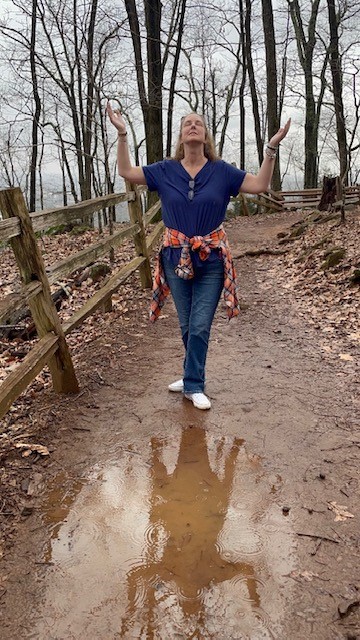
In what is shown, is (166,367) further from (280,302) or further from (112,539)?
(280,302)

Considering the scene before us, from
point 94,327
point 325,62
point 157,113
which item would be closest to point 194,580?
point 94,327

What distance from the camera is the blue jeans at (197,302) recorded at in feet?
11.4

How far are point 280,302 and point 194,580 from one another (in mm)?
4890

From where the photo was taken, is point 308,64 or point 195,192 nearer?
point 195,192

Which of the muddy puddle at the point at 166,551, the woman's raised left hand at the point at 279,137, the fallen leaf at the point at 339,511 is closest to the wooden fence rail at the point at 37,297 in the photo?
the muddy puddle at the point at 166,551

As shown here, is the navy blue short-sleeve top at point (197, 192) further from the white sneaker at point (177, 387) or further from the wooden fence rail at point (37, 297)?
the white sneaker at point (177, 387)

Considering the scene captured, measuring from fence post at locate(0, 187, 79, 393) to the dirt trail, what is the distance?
0.78 ft

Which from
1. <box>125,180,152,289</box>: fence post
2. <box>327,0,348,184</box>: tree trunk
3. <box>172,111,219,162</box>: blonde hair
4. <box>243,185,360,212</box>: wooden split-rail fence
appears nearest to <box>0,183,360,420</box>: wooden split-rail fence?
<box>172,111,219,162</box>: blonde hair

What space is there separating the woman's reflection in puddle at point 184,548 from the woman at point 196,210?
796 millimetres

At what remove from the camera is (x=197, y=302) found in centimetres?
352

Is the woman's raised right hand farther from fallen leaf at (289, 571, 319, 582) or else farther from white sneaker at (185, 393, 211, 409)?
fallen leaf at (289, 571, 319, 582)

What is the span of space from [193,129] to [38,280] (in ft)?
5.06

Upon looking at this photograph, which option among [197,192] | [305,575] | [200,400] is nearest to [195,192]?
[197,192]

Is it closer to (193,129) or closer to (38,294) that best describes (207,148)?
(193,129)
